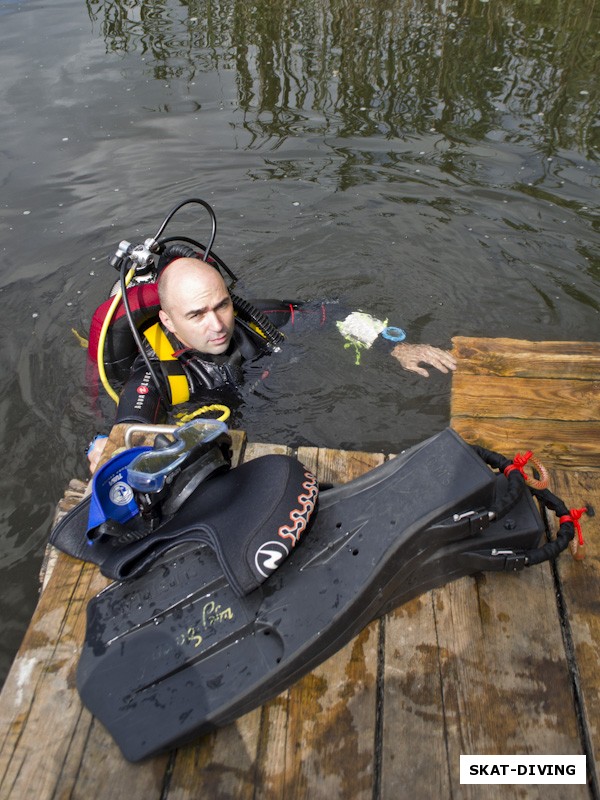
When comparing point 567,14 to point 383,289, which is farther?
point 567,14

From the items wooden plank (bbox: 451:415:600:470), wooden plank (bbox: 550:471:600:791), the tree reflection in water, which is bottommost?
wooden plank (bbox: 451:415:600:470)

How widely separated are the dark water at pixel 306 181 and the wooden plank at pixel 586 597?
53.8 inches

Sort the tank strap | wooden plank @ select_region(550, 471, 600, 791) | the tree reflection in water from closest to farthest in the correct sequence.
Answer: wooden plank @ select_region(550, 471, 600, 791)
the tank strap
the tree reflection in water

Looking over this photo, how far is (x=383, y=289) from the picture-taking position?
16.5 ft

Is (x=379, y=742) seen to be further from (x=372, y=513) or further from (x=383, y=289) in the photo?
(x=383, y=289)

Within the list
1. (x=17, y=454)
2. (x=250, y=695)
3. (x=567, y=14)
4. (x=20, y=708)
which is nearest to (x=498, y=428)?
(x=250, y=695)

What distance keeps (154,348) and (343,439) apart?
4.00 feet

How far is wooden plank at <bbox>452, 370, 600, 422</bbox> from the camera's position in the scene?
10.7 feet

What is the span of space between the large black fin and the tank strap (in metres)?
1.69

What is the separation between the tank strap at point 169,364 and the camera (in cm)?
384

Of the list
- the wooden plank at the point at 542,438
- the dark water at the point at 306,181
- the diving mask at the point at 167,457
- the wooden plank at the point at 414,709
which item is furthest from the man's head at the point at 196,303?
the wooden plank at the point at 414,709

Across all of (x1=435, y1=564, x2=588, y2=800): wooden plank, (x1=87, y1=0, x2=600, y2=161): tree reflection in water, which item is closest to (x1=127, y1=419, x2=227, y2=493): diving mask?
(x1=435, y1=564, x2=588, y2=800): wooden plank

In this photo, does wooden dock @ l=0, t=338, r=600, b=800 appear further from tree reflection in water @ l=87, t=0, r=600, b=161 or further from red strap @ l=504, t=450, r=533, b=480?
tree reflection in water @ l=87, t=0, r=600, b=161

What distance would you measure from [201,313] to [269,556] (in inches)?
76.2
